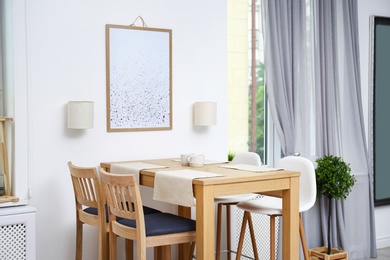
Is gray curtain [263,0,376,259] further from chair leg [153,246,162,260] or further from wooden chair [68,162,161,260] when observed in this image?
wooden chair [68,162,161,260]

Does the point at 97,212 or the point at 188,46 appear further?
the point at 188,46

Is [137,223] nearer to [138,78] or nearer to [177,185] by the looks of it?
[177,185]

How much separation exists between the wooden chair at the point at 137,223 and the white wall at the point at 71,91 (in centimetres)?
66

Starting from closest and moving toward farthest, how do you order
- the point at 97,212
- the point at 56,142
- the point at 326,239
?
the point at 97,212, the point at 56,142, the point at 326,239

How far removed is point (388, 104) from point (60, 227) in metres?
3.23

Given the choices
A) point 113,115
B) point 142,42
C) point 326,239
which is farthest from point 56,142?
point 326,239

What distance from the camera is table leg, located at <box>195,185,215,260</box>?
137 inches

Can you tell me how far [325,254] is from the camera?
5.03m

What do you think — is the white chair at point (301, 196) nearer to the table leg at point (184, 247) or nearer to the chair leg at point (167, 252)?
the table leg at point (184, 247)

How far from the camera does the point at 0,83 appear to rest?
416cm

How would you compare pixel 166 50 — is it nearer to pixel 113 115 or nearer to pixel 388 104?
pixel 113 115

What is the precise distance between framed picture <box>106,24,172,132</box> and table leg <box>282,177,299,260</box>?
1.20m

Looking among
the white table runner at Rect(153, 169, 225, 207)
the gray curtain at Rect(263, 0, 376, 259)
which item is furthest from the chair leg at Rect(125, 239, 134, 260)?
the gray curtain at Rect(263, 0, 376, 259)

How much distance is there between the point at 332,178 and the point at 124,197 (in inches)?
77.4
